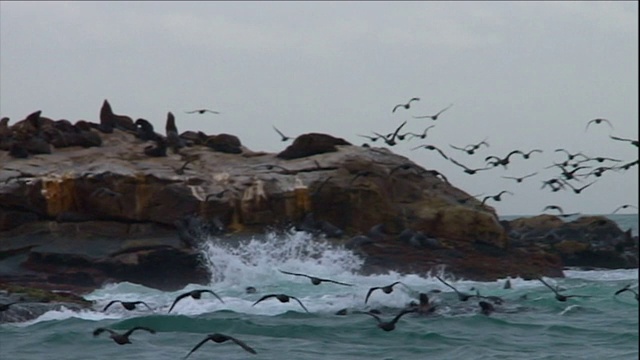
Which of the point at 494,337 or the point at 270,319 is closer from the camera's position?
the point at 494,337

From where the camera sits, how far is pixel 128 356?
60.7 feet

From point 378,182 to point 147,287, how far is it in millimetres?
8691

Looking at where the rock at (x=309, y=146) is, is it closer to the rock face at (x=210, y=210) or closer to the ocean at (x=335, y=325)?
the rock face at (x=210, y=210)

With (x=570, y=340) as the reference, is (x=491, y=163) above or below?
above

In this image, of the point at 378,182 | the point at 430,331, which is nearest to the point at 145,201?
the point at 378,182

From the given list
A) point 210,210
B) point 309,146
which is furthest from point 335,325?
point 309,146

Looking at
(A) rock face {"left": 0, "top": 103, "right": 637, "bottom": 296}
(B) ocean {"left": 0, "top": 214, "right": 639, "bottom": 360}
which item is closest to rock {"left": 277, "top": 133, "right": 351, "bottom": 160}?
(A) rock face {"left": 0, "top": 103, "right": 637, "bottom": 296}

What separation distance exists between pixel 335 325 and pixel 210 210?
11759 millimetres

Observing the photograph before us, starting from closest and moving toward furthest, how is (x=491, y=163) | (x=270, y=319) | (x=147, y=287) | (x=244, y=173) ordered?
(x=270, y=319) → (x=491, y=163) → (x=147, y=287) → (x=244, y=173)

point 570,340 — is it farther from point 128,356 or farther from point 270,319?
point 128,356

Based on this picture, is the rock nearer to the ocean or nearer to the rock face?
the rock face

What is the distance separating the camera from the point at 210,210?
33.9 m

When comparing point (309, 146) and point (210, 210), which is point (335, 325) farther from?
point (309, 146)

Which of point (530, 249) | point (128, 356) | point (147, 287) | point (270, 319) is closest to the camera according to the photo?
point (128, 356)
